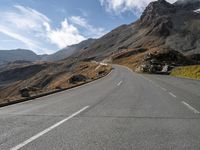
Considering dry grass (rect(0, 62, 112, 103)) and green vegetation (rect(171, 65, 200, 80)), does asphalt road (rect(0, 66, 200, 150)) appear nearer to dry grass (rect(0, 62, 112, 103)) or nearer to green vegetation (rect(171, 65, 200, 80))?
dry grass (rect(0, 62, 112, 103))

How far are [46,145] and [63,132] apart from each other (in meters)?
1.11

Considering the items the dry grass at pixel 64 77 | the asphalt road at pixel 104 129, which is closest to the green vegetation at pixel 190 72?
the dry grass at pixel 64 77

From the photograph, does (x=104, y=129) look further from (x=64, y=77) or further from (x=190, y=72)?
(x=64, y=77)

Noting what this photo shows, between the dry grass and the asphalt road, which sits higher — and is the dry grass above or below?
below

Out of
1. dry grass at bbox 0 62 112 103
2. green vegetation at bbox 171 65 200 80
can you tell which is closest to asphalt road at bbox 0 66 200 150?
dry grass at bbox 0 62 112 103

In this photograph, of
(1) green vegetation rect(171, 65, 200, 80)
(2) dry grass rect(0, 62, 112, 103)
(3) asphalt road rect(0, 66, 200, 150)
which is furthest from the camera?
(1) green vegetation rect(171, 65, 200, 80)

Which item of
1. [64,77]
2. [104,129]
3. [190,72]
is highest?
[104,129]

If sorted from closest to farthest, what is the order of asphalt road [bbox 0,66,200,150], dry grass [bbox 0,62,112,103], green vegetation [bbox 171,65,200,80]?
asphalt road [bbox 0,66,200,150]
dry grass [bbox 0,62,112,103]
green vegetation [bbox 171,65,200,80]

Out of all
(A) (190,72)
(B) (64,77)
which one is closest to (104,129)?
(A) (190,72)

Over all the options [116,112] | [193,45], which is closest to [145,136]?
[116,112]

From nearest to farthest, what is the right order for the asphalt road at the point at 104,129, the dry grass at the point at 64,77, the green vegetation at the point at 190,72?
the asphalt road at the point at 104,129 < the dry grass at the point at 64,77 < the green vegetation at the point at 190,72

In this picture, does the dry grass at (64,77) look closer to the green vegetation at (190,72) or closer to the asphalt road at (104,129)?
the asphalt road at (104,129)

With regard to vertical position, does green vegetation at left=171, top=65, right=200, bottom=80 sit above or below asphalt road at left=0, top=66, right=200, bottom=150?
below

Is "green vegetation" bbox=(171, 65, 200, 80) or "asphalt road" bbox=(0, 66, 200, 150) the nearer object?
"asphalt road" bbox=(0, 66, 200, 150)
